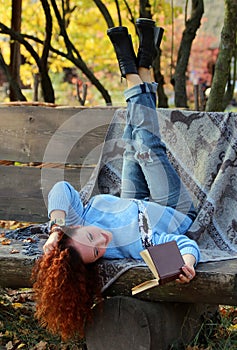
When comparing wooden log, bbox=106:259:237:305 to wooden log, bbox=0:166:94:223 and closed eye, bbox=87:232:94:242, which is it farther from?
wooden log, bbox=0:166:94:223

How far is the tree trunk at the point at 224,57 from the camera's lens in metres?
5.23

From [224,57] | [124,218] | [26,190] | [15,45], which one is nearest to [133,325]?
[124,218]

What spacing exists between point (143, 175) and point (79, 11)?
5442 mm

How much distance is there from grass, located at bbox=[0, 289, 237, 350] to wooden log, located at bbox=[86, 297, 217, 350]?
24 centimetres

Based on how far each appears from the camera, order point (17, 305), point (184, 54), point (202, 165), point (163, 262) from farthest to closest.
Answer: point (184, 54) → point (17, 305) → point (202, 165) → point (163, 262)

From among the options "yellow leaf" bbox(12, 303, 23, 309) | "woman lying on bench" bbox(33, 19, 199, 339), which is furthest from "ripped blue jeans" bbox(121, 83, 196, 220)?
"yellow leaf" bbox(12, 303, 23, 309)

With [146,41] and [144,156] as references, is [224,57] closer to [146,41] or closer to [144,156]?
[146,41]

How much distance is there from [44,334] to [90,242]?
902 millimetres

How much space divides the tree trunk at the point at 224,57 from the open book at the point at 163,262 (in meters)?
2.60

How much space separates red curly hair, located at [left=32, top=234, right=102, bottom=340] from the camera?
9.87 feet

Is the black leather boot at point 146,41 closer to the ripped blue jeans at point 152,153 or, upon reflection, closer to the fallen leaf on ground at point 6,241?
the ripped blue jeans at point 152,153

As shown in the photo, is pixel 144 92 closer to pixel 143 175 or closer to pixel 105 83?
pixel 143 175

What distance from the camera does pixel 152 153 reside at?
3965 mm

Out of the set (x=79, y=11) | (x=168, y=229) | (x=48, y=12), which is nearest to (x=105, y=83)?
(x=79, y=11)
